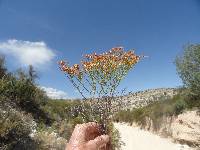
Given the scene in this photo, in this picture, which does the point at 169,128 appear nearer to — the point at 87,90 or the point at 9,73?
the point at 9,73

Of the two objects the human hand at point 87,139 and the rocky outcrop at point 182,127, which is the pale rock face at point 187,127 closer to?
the rocky outcrop at point 182,127

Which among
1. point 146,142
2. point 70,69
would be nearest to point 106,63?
point 70,69

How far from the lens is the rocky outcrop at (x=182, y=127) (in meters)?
21.3

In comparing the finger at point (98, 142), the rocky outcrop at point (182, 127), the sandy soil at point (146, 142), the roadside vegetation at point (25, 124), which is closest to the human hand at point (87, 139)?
the finger at point (98, 142)

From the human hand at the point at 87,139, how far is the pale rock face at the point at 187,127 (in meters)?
15.0

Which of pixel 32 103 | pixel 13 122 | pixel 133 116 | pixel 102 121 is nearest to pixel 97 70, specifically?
pixel 102 121

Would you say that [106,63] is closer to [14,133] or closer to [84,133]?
[84,133]

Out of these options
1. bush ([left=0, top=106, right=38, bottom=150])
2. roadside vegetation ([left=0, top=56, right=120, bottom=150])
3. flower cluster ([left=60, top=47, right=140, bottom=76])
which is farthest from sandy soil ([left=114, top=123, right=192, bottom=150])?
flower cluster ([left=60, top=47, right=140, bottom=76])

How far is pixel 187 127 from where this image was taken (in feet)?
75.4

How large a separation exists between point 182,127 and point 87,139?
18.0 metres

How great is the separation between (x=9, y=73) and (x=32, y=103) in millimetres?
1992

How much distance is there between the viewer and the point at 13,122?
14.1 m

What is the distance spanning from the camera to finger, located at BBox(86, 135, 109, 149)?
19.3 ft

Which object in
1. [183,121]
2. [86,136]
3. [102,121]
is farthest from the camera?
[183,121]
